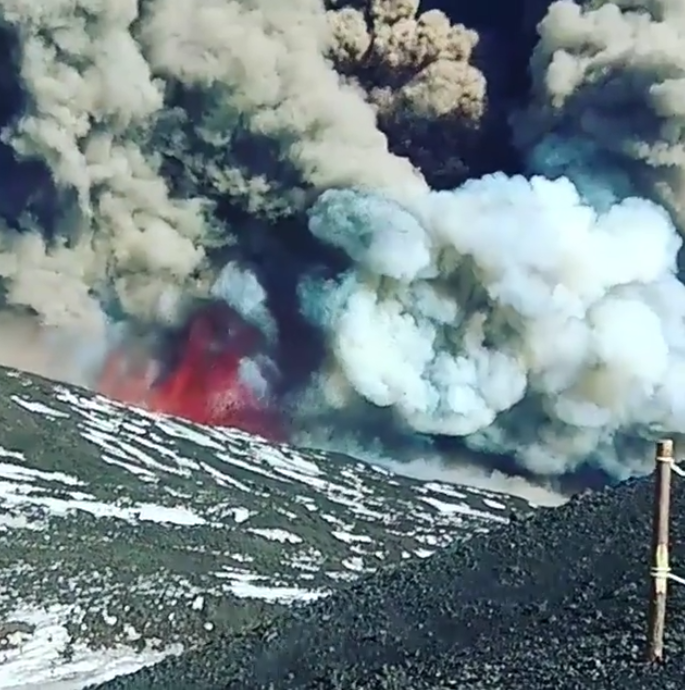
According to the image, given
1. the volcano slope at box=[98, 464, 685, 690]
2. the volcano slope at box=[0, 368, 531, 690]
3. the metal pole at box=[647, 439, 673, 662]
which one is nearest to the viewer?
the metal pole at box=[647, 439, 673, 662]

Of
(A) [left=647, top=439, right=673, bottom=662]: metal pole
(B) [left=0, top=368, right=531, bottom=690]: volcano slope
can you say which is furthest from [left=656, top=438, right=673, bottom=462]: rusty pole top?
(B) [left=0, top=368, right=531, bottom=690]: volcano slope

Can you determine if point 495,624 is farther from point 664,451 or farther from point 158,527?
point 158,527

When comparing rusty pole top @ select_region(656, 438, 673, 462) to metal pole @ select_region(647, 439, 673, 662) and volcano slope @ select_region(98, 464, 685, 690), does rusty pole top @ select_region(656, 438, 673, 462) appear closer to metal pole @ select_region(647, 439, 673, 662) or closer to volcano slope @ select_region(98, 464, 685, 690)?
metal pole @ select_region(647, 439, 673, 662)

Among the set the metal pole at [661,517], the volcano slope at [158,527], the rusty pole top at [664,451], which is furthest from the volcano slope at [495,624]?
the volcano slope at [158,527]

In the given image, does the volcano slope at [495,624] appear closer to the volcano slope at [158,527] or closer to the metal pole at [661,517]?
the metal pole at [661,517]

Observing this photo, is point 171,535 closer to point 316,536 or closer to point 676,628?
point 316,536

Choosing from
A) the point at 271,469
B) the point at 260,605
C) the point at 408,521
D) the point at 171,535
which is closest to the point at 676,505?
the point at 260,605

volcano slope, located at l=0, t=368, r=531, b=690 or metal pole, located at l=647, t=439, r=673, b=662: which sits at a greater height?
volcano slope, located at l=0, t=368, r=531, b=690

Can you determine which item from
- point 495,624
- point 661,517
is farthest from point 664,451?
point 495,624
